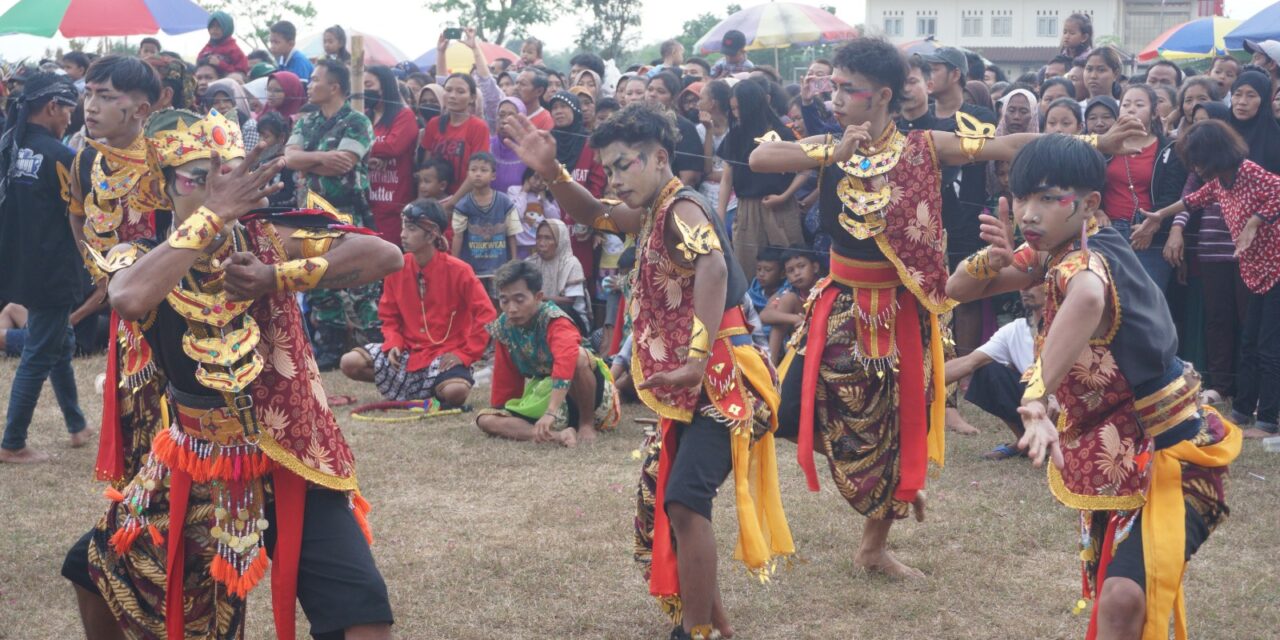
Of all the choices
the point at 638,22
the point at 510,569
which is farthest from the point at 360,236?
the point at 638,22

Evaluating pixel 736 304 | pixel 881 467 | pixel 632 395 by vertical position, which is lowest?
pixel 632 395

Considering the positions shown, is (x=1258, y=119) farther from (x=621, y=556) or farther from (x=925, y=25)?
(x=925, y=25)

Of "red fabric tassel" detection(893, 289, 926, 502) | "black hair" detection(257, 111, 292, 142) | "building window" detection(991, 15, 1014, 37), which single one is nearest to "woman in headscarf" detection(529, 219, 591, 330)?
"black hair" detection(257, 111, 292, 142)

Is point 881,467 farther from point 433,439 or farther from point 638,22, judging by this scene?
point 638,22

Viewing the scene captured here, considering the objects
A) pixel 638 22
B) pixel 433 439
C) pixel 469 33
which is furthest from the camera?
pixel 638 22

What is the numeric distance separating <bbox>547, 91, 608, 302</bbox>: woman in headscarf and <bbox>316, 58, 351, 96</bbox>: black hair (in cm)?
160

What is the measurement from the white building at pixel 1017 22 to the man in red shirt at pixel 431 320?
134 feet

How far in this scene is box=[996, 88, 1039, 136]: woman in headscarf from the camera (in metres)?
8.34

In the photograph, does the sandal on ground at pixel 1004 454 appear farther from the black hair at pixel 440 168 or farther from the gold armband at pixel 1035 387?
the black hair at pixel 440 168

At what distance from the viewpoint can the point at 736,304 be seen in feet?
14.6

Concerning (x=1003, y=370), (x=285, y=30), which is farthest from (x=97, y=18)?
(x=1003, y=370)

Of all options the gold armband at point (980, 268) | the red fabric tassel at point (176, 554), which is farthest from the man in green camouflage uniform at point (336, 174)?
the gold armband at point (980, 268)

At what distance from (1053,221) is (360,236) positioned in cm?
190

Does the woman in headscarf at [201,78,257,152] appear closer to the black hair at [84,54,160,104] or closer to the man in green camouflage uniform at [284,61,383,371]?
the man in green camouflage uniform at [284,61,383,371]
